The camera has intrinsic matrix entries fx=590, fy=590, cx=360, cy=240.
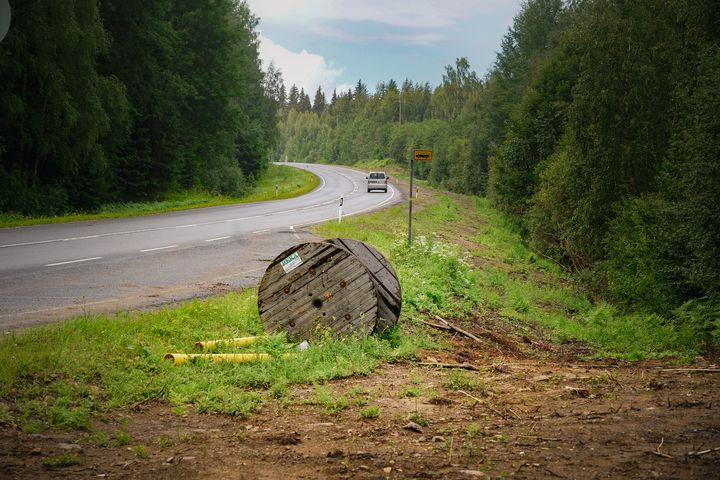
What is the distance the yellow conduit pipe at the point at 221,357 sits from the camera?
666cm

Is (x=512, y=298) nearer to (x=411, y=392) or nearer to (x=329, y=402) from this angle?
(x=411, y=392)

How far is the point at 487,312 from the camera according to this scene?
12516 millimetres

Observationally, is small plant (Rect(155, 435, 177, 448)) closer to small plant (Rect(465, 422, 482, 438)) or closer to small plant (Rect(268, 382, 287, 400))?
small plant (Rect(268, 382, 287, 400))

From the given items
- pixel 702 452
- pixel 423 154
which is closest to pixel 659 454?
pixel 702 452

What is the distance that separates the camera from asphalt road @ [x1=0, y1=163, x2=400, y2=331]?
9.27 metres

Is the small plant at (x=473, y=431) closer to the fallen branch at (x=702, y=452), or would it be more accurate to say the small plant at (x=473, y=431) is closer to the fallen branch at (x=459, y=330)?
the fallen branch at (x=702, y=452)

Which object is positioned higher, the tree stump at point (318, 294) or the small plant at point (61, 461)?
the tree stump at point (318, 294)

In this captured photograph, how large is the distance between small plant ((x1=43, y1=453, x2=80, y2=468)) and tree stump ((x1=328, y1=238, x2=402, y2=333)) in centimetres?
433

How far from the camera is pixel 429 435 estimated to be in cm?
496

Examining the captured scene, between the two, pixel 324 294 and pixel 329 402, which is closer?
pixel 329 402

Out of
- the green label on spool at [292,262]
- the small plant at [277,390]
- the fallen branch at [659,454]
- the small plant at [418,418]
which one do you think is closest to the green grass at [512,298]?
the green label on spool at [292,262]

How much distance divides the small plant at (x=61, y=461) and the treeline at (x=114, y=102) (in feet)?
65.7

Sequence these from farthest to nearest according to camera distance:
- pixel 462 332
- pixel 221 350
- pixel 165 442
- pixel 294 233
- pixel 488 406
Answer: pixel 294 233
pixel 462 332
pixel 221 350
pixel 488 406
pixel 165 442

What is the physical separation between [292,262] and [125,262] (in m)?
6.49
